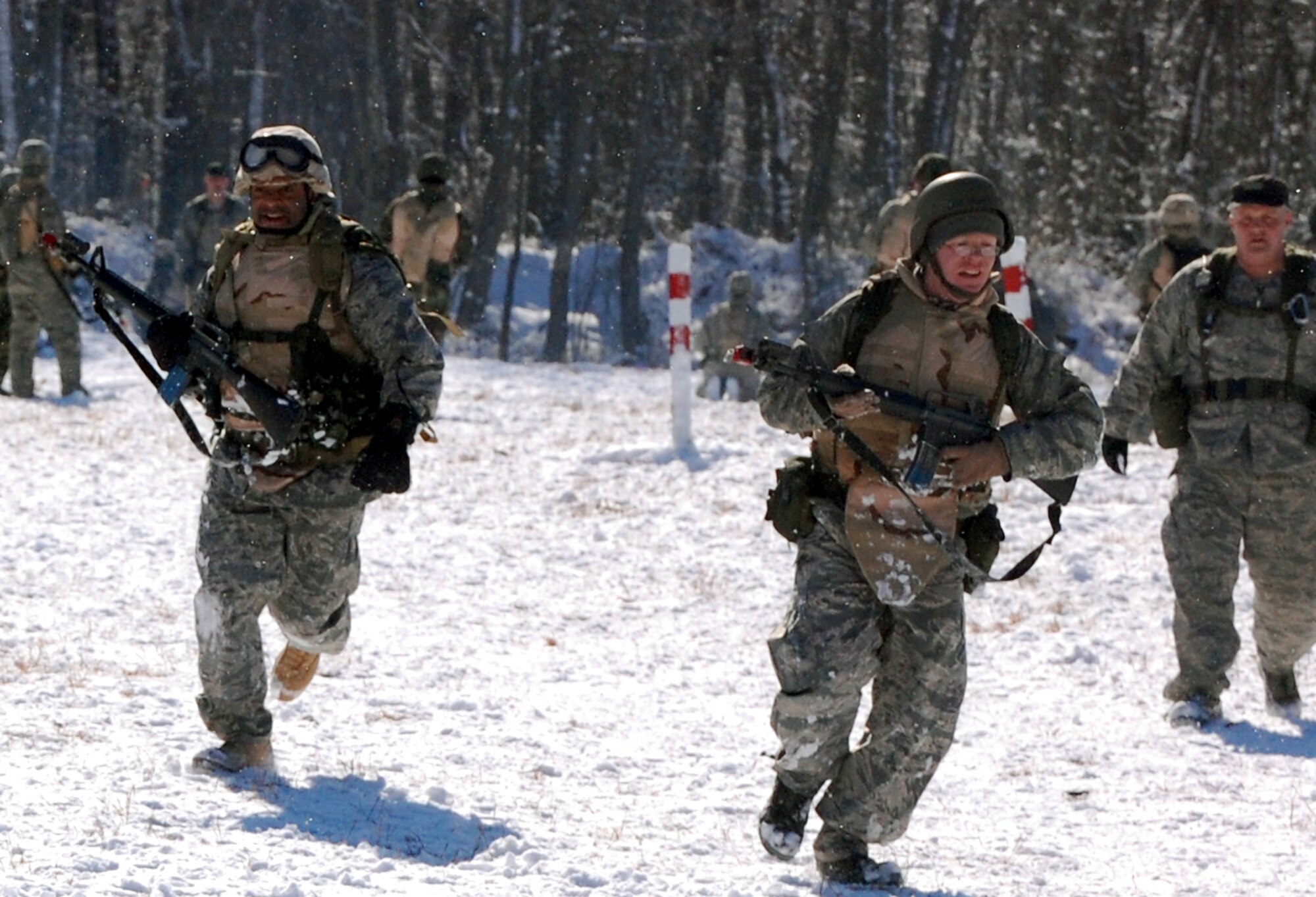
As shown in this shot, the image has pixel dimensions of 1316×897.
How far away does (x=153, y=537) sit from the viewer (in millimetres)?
10180

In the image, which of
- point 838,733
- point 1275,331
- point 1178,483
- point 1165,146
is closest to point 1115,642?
point 1178,483

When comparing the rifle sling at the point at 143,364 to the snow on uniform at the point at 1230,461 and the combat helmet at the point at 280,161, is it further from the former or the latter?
the snow on uniform at the point at 1230,461

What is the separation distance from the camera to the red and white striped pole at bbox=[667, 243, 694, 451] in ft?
41.7

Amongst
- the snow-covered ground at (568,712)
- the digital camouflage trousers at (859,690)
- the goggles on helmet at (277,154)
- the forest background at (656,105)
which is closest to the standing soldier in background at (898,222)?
the snow-covered ground at (568,712)

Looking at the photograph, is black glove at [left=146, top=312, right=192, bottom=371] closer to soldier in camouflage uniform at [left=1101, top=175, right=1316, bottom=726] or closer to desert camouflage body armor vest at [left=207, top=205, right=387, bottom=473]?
desert camouflage body armor vest at [left=207, top=205, right=387, bottom=473]

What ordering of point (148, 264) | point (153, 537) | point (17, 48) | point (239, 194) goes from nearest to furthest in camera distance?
point (239, 194) → point (153, 537) → point (148, 264) → point (17, 48)

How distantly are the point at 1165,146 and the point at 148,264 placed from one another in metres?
18.1

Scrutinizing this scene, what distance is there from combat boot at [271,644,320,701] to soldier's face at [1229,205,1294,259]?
3.59 m

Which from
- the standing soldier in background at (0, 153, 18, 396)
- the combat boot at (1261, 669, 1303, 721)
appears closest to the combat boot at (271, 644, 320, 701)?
the combat boot at (1261, 669, 1303, 721)

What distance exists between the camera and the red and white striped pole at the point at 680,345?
500 inches

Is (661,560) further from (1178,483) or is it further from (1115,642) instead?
(1178,483)

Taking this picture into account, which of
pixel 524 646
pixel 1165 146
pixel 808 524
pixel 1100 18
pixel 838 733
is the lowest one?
pixel 524 646

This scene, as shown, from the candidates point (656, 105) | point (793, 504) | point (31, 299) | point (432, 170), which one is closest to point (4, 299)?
point (31, 299)

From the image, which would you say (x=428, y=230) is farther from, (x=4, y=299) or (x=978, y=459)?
(x=978, y=459)
